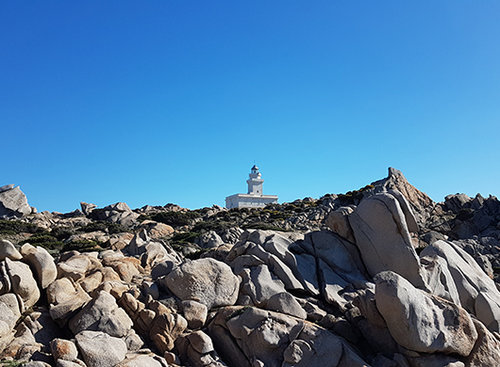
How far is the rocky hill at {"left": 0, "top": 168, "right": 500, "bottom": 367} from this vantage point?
45.7ft

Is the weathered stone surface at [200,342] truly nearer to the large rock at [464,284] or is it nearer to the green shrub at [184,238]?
the large rock at [464,284]

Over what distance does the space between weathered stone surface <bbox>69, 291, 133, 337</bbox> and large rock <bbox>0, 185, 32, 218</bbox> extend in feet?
202

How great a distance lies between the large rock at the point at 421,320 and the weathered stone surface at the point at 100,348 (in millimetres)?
8125

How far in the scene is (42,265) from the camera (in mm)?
16609

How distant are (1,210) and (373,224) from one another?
2590 inches

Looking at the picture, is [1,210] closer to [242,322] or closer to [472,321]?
[242,322]

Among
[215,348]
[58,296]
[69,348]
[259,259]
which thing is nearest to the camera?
[69,348]

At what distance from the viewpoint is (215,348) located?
1509 cm

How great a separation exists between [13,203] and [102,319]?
6467cm

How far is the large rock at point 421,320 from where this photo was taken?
13.9m

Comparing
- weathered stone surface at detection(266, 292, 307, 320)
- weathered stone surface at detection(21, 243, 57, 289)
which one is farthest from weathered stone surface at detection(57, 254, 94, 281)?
weathered stone surface at detection(266, 292, 307, 320)

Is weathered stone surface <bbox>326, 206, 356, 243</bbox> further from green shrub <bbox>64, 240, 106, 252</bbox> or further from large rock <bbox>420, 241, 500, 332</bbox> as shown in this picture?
green shrub <bbox>64, 240, 106, 252</bbox>

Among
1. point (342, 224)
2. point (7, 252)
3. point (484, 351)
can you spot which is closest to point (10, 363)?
point (7, 252)

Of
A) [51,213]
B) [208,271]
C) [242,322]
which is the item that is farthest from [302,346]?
[51,213]
